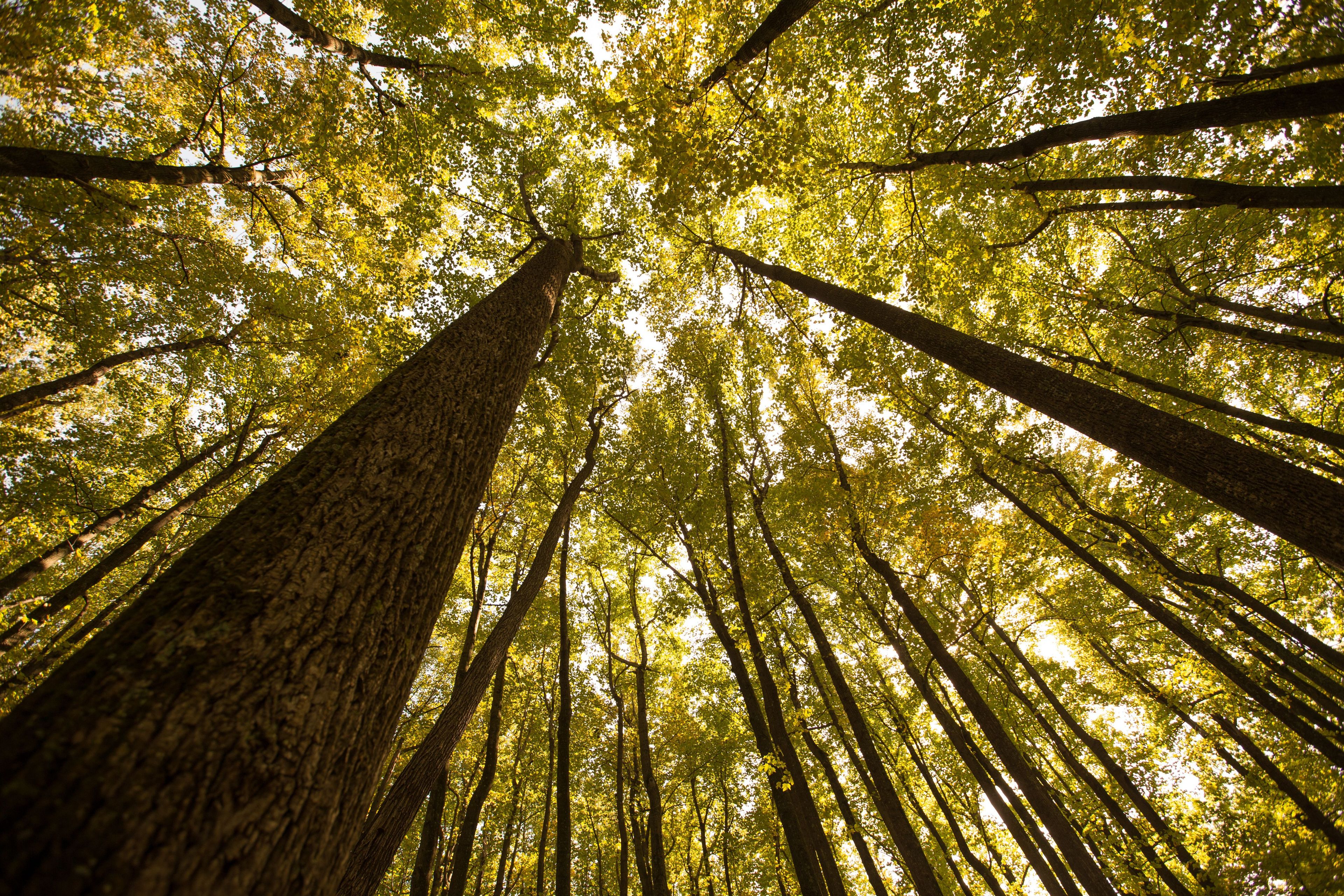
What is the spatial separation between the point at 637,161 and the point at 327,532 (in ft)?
22.6

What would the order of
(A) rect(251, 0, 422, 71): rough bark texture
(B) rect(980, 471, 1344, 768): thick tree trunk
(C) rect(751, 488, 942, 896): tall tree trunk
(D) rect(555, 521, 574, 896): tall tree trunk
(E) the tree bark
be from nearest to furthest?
→ (C) rect(751, 488, 942, 896): tall tree trunk < (A) rect(251, 0, 422, 71): rough bark texture < (B) rect(980, 471, 1344, 768): thick tree trunk < (D) rect(555, 521, 574, 896): tall tree trunk < (E) the tree bark

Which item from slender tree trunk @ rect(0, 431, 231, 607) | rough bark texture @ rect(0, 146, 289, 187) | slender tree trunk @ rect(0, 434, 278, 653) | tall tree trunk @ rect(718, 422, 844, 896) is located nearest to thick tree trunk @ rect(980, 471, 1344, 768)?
tall tree trunk @ rect(718, 422, 844, 896)

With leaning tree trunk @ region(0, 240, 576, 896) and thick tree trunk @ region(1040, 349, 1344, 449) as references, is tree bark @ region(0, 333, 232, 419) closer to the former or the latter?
leaning tree trunk @ region(0, 240, 576, 896)

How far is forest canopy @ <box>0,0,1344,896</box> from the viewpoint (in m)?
1.78

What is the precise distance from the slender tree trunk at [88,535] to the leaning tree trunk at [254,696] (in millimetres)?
10529

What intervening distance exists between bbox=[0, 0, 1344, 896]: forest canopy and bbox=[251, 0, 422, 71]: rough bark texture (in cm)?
14

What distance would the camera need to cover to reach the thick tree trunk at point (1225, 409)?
703 cm

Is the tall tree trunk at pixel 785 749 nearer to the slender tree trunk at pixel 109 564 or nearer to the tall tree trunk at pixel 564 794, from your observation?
the tall tree trunk at pixel 564 794

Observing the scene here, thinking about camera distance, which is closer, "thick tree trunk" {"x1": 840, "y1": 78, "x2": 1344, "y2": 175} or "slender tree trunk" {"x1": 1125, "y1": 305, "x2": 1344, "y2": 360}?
"thick tree trunk" {"x1": 840, "y1": 78, "x2": 1344, "y2": 175}

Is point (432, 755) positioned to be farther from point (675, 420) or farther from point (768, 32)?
point (675, 420)

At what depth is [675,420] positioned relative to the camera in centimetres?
1316

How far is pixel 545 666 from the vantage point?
1672 cm

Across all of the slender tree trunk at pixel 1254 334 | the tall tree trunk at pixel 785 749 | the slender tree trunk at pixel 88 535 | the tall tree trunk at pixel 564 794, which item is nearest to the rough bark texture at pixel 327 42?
the slender tree trunk at pixel 88 535

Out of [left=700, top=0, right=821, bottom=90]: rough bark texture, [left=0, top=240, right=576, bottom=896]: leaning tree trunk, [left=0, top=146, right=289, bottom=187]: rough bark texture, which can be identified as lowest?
[left=0, top=240, right=576, bottom=896]: leaning tree trunk
